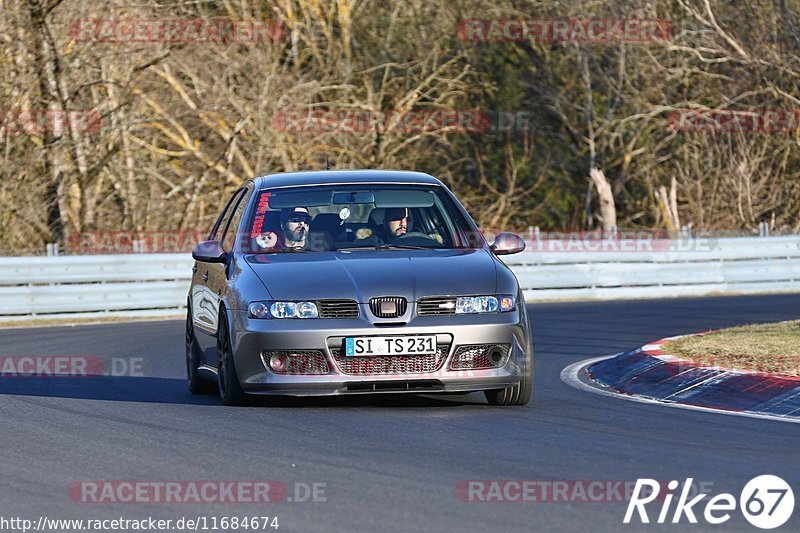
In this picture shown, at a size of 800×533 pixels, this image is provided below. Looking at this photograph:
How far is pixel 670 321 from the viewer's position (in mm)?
19375

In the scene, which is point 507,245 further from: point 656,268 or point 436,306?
point 656,268

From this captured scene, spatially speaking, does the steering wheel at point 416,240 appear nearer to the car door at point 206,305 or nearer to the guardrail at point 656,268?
the car door at point 206,305

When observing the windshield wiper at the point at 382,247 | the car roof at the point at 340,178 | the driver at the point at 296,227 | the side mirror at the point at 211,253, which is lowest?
the side mirror at the point at 211,253

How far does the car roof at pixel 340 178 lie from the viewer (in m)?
11.1

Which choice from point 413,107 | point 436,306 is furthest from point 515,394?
point 413,107

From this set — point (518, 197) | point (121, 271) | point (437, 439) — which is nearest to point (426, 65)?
point (518, 197)

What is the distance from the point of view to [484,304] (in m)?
9.76


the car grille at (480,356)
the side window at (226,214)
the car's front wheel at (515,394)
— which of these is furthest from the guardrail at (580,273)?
the car grille at (480,356)

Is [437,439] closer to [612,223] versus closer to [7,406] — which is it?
[7,406]

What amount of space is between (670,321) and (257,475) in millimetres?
12749

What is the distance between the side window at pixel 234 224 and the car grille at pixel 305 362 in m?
1.55

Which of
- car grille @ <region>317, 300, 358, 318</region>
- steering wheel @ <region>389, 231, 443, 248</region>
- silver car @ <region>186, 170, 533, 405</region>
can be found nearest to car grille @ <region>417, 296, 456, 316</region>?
silver car @ <region>186, 170, 533, 405</region>

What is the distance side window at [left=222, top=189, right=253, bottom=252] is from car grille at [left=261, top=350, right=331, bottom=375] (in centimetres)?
155

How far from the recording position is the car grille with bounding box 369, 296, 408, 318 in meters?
9.55
